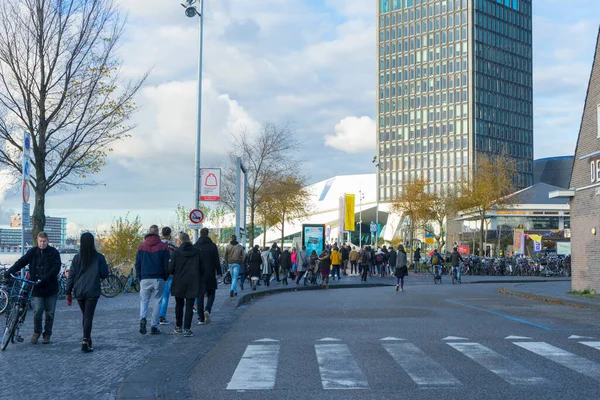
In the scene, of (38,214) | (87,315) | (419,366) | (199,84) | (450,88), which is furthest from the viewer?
(450,88)

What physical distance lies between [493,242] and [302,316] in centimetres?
6640

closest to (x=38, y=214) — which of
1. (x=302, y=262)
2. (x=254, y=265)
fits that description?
(x=254, y=265)

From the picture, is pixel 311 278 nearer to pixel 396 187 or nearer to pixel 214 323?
pixel 214 323

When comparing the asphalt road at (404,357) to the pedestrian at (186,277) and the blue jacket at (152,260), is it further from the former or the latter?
the blue jacket at (152,260)

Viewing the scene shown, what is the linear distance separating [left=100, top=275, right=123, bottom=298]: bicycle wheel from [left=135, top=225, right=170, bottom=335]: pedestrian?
1162 cm

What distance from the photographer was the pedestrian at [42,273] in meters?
11.4

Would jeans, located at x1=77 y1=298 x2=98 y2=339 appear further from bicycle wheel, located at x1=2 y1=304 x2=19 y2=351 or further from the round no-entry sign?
the round no-entry sign

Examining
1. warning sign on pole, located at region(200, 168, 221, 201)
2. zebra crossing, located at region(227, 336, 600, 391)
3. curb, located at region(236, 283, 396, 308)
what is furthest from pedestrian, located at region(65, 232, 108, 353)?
warning sign on pole, located at region(200, 168, 221, 201)

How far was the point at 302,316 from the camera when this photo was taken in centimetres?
1708

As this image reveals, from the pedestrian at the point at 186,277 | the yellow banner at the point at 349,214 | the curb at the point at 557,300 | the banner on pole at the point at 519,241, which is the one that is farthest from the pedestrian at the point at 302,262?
the yellow banner at the point at 349,214

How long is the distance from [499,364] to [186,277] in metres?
5.39

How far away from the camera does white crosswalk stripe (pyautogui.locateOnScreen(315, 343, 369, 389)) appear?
807 centimetres

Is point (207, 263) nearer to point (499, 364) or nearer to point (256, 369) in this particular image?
point (256, 369)

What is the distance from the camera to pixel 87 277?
1096 cm
